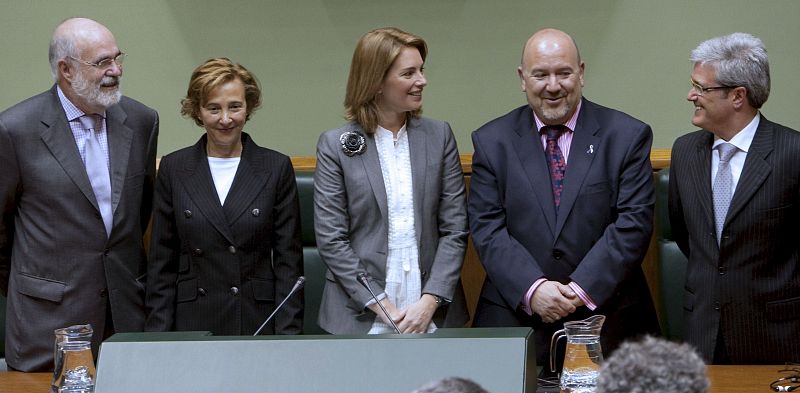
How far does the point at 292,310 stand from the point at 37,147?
898mm

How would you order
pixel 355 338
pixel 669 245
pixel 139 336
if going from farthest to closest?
pixel 669 245
pixel 139 336
pixel 355 338

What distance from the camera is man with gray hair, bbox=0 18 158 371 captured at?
Answer: 10.4 ft

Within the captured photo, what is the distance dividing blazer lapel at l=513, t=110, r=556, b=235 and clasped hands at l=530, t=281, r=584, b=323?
172mm

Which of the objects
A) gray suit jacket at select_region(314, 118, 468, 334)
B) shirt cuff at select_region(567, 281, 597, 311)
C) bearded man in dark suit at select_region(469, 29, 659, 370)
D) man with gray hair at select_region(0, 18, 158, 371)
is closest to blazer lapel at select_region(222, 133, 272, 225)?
gray suit jacket at select_region(314, 118, 468, 334)

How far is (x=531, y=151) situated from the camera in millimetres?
3156

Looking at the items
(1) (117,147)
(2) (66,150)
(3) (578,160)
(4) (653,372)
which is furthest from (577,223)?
Answer: (4) (653,372)

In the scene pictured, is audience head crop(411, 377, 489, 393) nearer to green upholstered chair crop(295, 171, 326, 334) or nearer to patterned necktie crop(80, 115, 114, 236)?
patterned necktie crop(80, 115, 114, 236)

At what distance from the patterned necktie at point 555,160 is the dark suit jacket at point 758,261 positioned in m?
0.41

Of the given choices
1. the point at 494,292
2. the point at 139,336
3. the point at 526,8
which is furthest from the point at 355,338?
the point at 526,8

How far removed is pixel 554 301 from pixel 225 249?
992 mm

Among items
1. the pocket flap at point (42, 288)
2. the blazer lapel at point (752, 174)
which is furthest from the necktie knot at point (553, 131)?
the pocket flap at point (42, 288)

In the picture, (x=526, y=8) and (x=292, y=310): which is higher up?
(x=526, y=8)

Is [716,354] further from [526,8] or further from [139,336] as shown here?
[526,8]

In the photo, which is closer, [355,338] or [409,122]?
[355,338]
